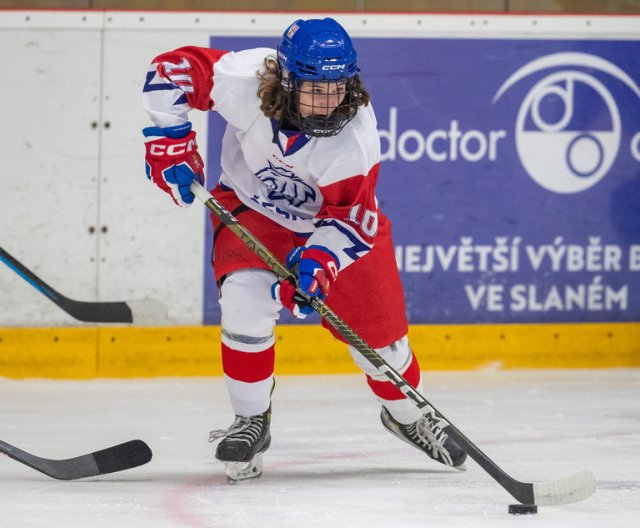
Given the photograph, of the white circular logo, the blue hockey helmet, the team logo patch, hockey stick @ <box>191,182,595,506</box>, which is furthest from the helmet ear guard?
the white circular logo

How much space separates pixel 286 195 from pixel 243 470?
623 mm

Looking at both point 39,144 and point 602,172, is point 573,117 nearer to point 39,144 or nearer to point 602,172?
point 602,172

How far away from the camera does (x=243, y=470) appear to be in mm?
2930

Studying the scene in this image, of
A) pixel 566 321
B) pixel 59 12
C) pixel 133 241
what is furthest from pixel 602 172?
pixel 59 12

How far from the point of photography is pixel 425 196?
4.43m

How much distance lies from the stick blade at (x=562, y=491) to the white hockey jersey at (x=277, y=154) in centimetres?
63

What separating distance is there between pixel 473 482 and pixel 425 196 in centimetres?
162

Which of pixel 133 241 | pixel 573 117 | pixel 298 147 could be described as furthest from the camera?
pixel 573 117

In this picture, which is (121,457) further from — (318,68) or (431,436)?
(318,68)

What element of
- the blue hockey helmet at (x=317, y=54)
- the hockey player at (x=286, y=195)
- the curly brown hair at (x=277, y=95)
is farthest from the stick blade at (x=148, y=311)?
the blue hockey helmet at (x=317, y=54)

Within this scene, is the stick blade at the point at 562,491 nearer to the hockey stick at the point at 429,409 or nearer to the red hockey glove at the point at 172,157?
the hockey stick at the point at 429,409

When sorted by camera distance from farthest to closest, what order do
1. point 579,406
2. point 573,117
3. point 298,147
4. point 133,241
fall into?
point 573,117 < point 133,241 < point 579,406 < point 298,147

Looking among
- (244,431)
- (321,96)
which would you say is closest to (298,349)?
(244,431)

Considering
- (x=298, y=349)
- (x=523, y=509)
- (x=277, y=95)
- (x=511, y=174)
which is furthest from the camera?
(x=511, y=174)
